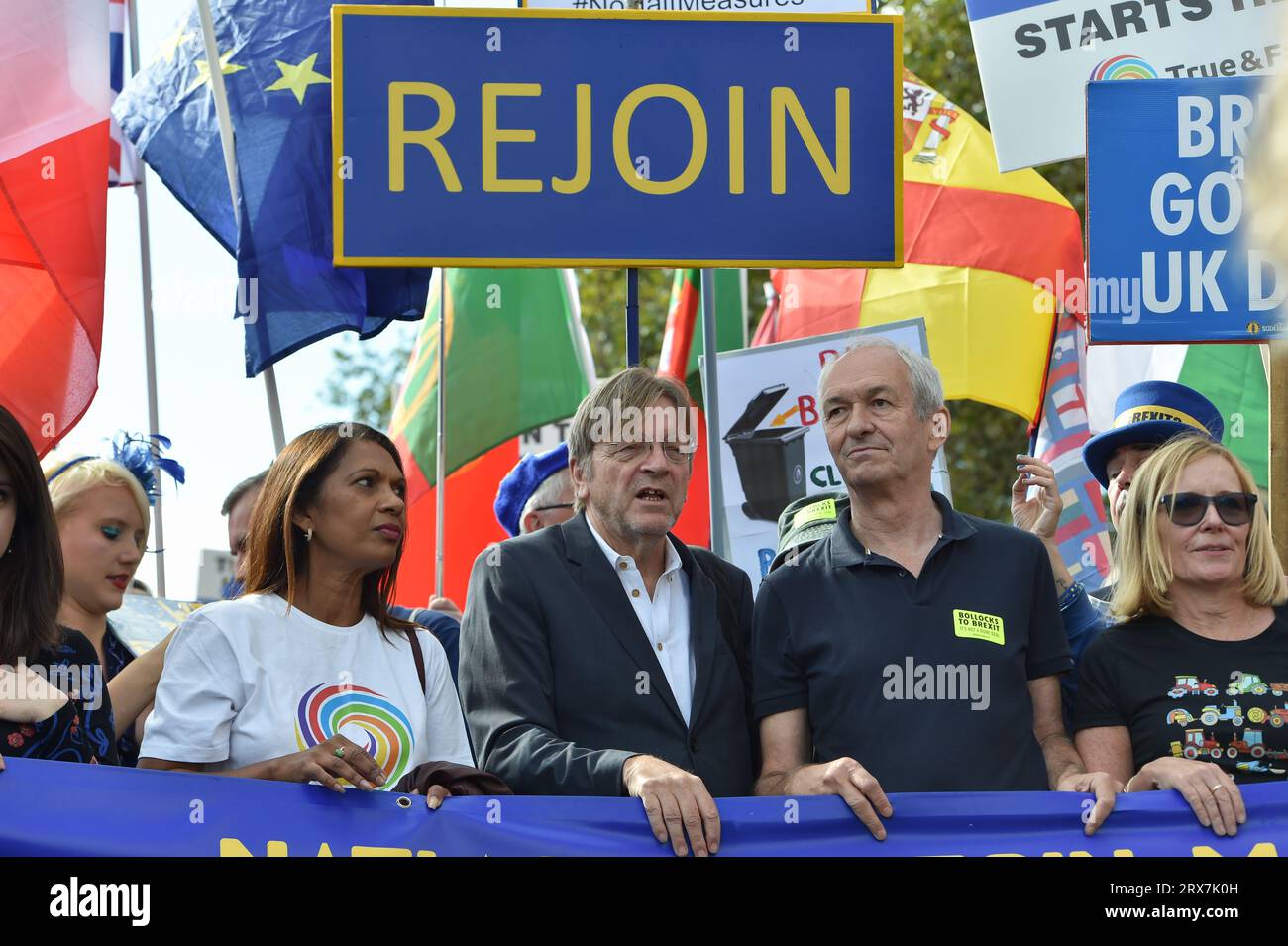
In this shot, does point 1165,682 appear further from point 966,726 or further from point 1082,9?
point 1082,9

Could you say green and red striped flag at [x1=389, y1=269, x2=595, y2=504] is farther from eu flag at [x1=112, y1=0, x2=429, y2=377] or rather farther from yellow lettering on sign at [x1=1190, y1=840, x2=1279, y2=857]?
yellow lettering on sign at [x1=1190, y1=840, x2=1279, y2=857]

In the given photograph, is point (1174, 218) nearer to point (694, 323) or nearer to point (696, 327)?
point (694, 323)

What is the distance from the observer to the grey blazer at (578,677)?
12.4 feet

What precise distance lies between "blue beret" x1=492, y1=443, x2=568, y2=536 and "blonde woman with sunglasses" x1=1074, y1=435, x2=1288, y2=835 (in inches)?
94.8

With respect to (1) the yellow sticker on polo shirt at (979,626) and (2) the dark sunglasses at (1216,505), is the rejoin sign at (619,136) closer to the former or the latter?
(2) the dark sunglasses at (1216,505)

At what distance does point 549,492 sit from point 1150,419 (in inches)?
81.5

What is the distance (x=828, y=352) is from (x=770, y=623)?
2.66m

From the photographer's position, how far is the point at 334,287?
6.59 m

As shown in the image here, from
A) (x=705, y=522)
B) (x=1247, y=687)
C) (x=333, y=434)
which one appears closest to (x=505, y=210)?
(x=333, y=434)

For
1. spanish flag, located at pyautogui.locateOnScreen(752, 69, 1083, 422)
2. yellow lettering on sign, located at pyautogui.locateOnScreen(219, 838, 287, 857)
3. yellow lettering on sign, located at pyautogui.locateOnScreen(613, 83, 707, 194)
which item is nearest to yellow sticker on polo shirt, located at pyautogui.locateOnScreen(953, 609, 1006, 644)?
yellow lettering on sign, located at pyautogui.locateOnScreen(219, 838, 287, 857)

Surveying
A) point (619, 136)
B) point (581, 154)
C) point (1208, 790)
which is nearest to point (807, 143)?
point (619, 136)

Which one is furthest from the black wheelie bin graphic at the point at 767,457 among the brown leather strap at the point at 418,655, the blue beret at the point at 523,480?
the brown leather strap at the point at 418,655

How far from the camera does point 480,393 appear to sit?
8.23 metres

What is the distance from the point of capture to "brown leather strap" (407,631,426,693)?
3.94 metres
